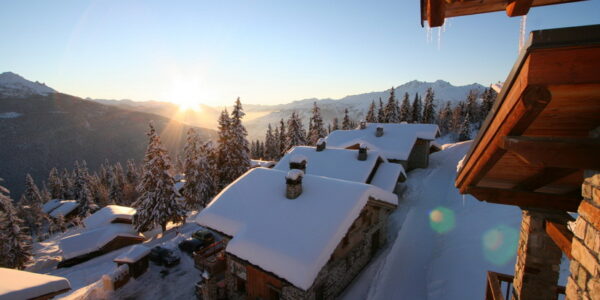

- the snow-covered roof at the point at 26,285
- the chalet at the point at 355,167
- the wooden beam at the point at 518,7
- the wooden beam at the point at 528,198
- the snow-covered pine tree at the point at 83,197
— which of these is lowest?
the snow-covered pine tree at the point at 83,197

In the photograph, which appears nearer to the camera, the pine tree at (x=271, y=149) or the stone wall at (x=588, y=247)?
the stone wall at (x=588, y=247)

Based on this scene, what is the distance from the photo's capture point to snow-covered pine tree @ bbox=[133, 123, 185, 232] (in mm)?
26531

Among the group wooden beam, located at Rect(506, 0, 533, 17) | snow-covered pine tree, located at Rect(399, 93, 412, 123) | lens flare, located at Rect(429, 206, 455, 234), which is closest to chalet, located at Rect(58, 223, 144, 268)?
lens flare, located at Rect(429, 206, 455, 234)

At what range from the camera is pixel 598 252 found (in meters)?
2.62

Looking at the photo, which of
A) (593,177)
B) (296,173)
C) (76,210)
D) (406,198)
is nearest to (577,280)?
(593,177)

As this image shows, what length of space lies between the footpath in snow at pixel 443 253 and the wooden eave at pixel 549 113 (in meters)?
7.42

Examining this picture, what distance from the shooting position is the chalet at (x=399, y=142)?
3002cm

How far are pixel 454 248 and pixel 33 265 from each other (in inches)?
1615

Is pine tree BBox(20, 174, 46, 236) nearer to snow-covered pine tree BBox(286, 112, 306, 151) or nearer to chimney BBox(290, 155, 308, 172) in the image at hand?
snow-covered pine tree BBox(286, 112, 306, 151)

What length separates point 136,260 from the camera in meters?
17.4

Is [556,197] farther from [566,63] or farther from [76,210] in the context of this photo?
[76,210]

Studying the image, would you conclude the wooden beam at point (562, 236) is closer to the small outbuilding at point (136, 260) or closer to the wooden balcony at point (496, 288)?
the wooden balcony at point (496, 288)

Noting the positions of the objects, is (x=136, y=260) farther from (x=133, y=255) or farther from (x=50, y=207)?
(x=50, y=207)

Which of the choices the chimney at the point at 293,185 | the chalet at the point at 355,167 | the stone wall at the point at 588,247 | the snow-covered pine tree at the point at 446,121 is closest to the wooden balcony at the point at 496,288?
the stone wall at the point at 588,247
